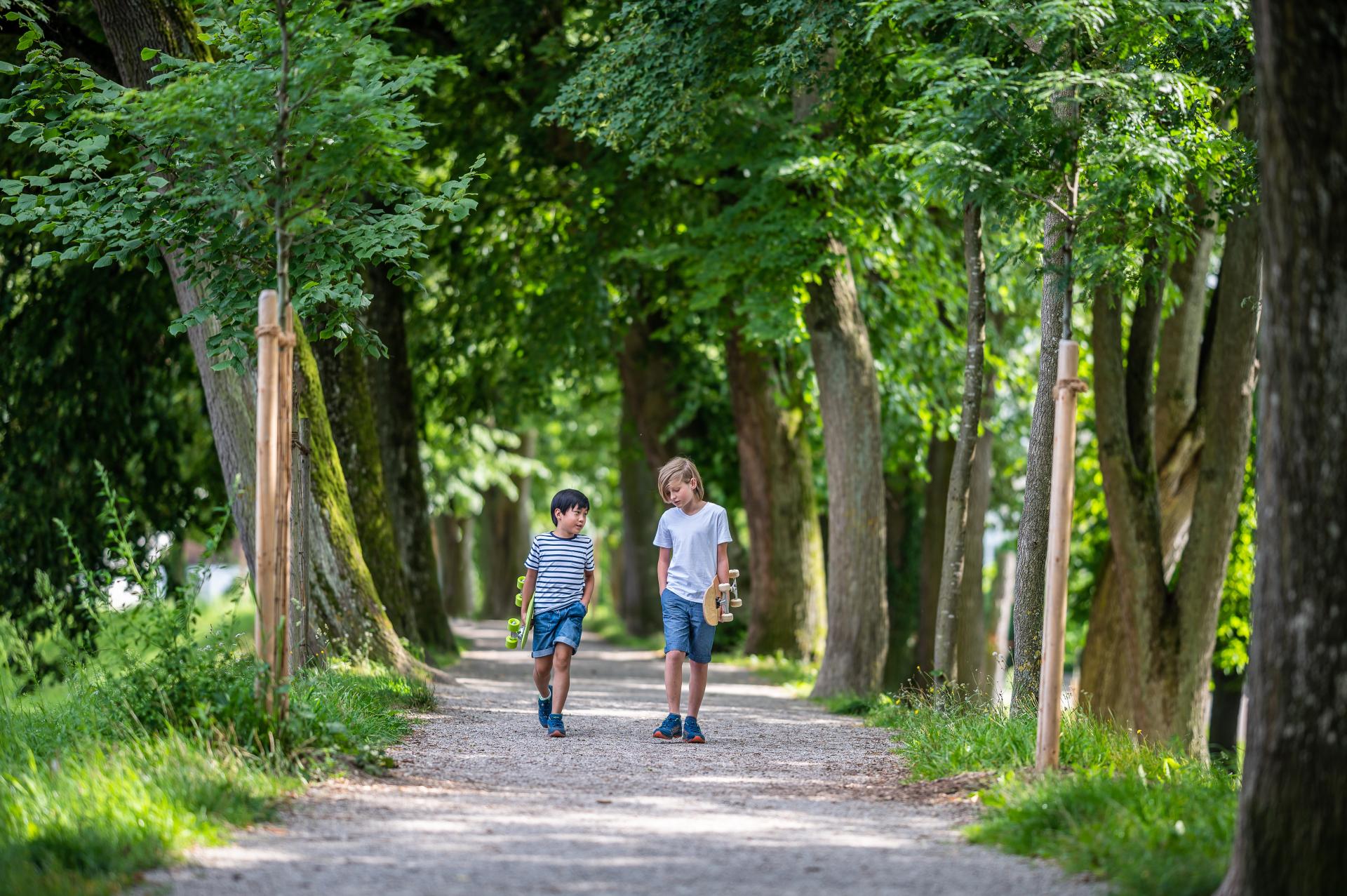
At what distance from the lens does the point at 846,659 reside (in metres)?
14.3

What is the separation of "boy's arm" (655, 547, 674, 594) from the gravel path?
101 centimetres

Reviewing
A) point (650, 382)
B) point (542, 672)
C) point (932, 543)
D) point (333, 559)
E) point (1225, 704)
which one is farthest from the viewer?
point (1225, 704)

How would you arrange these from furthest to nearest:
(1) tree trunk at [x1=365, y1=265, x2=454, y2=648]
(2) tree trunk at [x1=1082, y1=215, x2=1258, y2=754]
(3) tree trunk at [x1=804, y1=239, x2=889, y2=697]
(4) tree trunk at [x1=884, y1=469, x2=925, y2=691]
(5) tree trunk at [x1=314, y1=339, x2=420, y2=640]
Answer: (4) tree trunk at [x1=884, y1=469, x2=925, y2=691] < (1) tree trunk at [x1=365, y1=265, x2=454, y2=648] < (3) tree trunk at [x1=804, y1=239, x2=889, y2=697] < (2) tree trunk at [x1=1082, y1=215, x2=1258, y2=754] < (5) tree trunk at [x1=314, y1=339, x2=420, y2=640]

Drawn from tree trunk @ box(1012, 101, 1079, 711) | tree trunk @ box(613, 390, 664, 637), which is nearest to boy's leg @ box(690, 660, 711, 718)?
tree trunk @ box(1012, 101, 1079, 711)

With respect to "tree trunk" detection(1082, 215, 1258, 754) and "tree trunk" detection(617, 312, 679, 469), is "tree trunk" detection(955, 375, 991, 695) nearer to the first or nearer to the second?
"tree trunk" detection(1082, 215, 1258, 754)

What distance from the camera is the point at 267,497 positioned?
6.88 meters

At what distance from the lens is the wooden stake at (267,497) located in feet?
22.6

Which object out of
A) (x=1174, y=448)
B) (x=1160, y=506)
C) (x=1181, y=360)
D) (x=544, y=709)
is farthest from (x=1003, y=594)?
→ (x=544, y=709)

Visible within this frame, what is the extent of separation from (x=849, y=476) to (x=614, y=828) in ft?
28.8

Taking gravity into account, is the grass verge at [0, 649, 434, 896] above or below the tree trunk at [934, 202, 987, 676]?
below

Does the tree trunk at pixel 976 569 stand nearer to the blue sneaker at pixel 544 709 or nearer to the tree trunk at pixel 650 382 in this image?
the tree trunk at pixel 650 382

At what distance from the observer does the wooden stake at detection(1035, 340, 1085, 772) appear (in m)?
6.83

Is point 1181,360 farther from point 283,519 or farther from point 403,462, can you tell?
point 283,519

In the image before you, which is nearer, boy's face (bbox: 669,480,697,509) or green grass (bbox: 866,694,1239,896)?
green grass (bbox: 866,694,1239,896)
